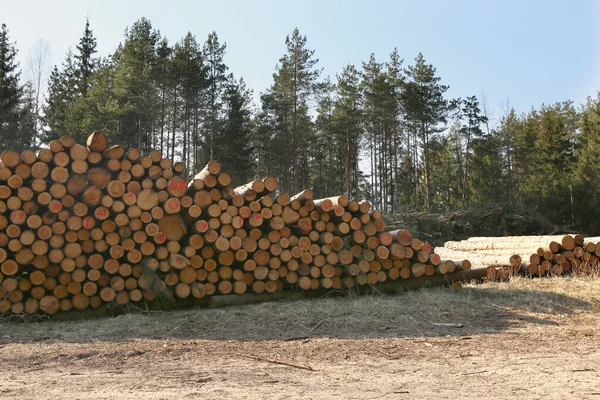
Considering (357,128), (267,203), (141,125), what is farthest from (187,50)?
(267,203)

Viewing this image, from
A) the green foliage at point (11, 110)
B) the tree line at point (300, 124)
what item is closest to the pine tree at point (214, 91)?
the tree line at point (300, 124)

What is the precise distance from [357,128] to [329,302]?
29722mm

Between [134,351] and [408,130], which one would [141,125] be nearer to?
[408,130]

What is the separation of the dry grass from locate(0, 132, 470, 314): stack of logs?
45 centimetres

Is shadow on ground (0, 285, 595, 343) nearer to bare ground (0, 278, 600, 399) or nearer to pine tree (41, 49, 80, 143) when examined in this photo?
bare ground (0, 278, 600, 399)

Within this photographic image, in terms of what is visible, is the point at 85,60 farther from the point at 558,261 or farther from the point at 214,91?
the point at 558,261

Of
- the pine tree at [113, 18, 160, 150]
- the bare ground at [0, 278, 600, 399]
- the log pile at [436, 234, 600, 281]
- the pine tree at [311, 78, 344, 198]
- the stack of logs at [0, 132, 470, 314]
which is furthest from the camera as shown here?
the pine tree at [311, 78, 344, 198]

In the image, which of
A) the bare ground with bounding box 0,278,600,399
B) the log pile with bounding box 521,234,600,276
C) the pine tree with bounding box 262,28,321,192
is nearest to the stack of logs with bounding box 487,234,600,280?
the log pile with bounding box 521,234,600,276

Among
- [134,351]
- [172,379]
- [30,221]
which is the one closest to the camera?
[172,379]

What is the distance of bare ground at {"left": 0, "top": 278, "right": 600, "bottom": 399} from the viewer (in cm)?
390

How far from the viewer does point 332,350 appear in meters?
5.41

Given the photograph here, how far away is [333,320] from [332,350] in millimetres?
1544

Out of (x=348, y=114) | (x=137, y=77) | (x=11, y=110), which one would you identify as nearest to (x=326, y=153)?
(x=348, y=114)

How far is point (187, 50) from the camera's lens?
31.4 metres
